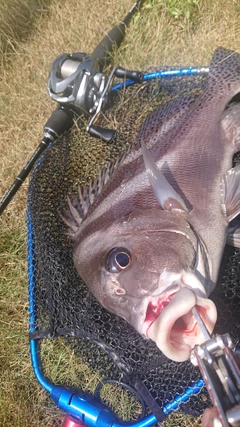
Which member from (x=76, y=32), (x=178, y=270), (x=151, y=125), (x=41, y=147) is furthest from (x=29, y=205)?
(x=76, y=32)

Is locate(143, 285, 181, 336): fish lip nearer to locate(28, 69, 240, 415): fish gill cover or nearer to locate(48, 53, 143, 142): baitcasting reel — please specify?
locate(28, 69, 240, 415): fish gill cover

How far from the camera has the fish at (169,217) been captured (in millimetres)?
1976

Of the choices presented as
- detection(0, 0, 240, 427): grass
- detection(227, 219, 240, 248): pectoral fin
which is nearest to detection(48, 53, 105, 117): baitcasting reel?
detection(0, 0, 240, 427): grass

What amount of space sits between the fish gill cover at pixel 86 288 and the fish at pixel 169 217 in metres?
0.19

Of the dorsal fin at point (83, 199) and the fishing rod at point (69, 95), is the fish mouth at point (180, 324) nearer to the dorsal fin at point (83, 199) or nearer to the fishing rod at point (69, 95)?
the dorsal fin at point (83, 199)

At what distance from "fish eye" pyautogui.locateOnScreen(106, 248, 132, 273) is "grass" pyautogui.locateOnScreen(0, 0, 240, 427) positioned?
1232 millimetres

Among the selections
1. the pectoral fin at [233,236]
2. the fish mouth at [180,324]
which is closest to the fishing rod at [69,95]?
the pectoral fin at [233,236]

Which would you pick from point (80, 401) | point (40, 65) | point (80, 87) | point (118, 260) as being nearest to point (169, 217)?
point (118, 260)

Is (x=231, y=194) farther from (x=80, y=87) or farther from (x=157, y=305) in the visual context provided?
(x=80, y=87)

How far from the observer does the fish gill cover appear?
255 centimetres

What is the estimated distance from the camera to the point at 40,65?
491cm

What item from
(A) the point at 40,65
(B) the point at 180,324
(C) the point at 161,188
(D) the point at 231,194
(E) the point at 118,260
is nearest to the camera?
(B) the point at 180,324

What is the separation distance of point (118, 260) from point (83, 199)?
0.91m

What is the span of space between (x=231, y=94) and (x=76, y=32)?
2.61 metres
